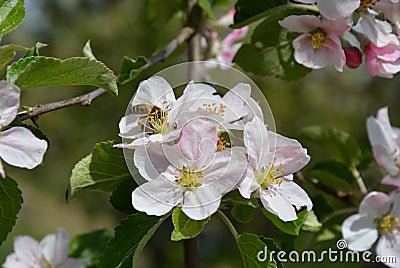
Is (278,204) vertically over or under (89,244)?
over

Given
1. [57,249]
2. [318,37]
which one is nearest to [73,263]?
[57,249]

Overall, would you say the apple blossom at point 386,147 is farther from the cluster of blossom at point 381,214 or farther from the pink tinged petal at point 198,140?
the pink tinged petal at point 198,140

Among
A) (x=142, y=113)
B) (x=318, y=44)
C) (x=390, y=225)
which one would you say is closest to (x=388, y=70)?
(x=318, y=44)

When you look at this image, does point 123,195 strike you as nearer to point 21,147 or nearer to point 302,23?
point 21,147

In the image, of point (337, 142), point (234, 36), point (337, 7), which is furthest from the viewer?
point (234, 36)

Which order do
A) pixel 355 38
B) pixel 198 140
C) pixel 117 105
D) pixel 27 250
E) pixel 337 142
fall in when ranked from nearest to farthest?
pixel 198 140, pixel 355 38, pixel 27 250, pixel 337 142, pixel 117 105

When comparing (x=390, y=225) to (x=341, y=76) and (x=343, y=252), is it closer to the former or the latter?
(x=343, y=252)
